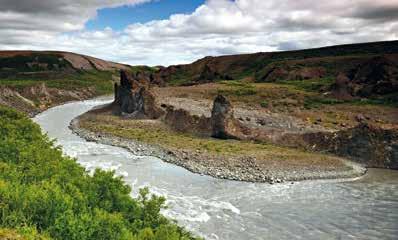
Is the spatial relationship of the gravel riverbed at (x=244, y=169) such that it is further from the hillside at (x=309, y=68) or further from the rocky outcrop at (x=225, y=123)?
the hillside at (x=309, y=68)

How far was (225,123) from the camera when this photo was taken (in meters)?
70.5

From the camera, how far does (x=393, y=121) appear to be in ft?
269

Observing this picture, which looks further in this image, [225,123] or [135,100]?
[135,100]

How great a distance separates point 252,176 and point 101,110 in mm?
62480

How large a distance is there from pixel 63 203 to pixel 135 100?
77.0 meters

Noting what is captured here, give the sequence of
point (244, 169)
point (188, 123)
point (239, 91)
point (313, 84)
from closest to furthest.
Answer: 1. point (244, 169)
2. point (188, 123)
3. point (239, 91)
4. point (313, 84)

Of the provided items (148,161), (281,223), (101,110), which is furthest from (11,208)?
(101,110)

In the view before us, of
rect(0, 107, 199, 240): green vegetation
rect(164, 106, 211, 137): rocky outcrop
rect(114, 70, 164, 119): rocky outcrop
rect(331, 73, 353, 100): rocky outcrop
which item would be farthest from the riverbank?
rect(331, 73, 353, 100): rocky outcrop

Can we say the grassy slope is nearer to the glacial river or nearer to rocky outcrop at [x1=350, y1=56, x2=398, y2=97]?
rocky outcrop at [x1=350, y1=56, x2=398, y2=97]

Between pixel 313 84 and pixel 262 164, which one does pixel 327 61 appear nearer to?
pixel 313 84

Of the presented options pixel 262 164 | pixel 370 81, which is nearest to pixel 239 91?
pixel 370 81

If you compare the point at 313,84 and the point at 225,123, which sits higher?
the point at 313,84

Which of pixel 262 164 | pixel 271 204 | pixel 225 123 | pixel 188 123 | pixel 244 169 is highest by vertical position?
pixel 225 123

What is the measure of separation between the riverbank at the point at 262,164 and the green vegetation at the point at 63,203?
873 inches
